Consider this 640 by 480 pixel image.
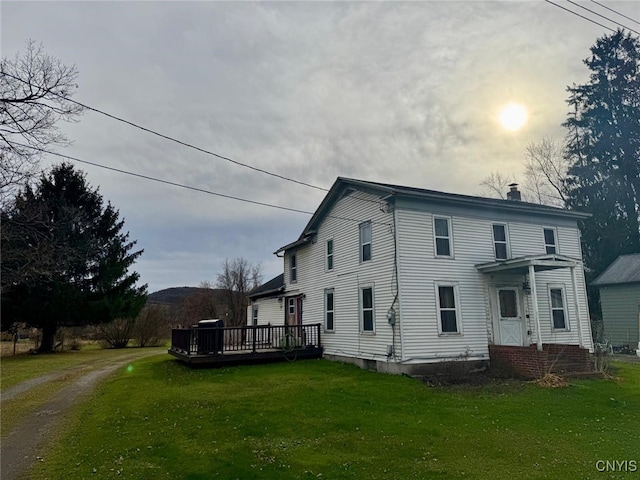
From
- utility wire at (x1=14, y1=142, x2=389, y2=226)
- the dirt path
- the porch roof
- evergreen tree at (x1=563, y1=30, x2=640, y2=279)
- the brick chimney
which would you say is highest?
evergreen tree at (x1=563, y1=30, x2=640, y2=279)

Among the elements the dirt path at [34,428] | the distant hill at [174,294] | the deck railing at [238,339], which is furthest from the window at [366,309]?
the distant hill at [174,294]

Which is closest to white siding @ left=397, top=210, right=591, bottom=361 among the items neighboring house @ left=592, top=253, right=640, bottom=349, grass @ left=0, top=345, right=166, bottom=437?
neighboring house @ left=592, top=253, right=640, bottom=349

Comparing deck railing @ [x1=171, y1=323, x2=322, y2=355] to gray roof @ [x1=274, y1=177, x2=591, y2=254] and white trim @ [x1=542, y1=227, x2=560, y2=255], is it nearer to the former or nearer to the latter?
gray roof @ [x1=274, y1=177, x2=591, y2=254]

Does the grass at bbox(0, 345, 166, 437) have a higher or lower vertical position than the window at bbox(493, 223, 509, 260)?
lower

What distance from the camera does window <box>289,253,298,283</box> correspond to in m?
21.0

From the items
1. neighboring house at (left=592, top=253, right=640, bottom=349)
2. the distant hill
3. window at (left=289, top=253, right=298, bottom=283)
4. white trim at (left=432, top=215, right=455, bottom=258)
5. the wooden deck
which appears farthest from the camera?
the distant hill

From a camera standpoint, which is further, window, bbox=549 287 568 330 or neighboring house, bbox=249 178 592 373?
window, bbox=549 287 568 330

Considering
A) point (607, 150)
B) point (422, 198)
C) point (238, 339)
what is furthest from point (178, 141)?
point (607, 150)

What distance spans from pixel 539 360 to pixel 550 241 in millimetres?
5894

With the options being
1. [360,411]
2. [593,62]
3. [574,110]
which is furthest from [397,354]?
[593,62]

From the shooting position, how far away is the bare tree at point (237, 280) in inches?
1836

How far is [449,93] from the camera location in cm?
1401

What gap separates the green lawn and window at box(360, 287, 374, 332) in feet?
8.67

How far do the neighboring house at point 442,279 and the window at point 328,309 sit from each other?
0.04 meters
